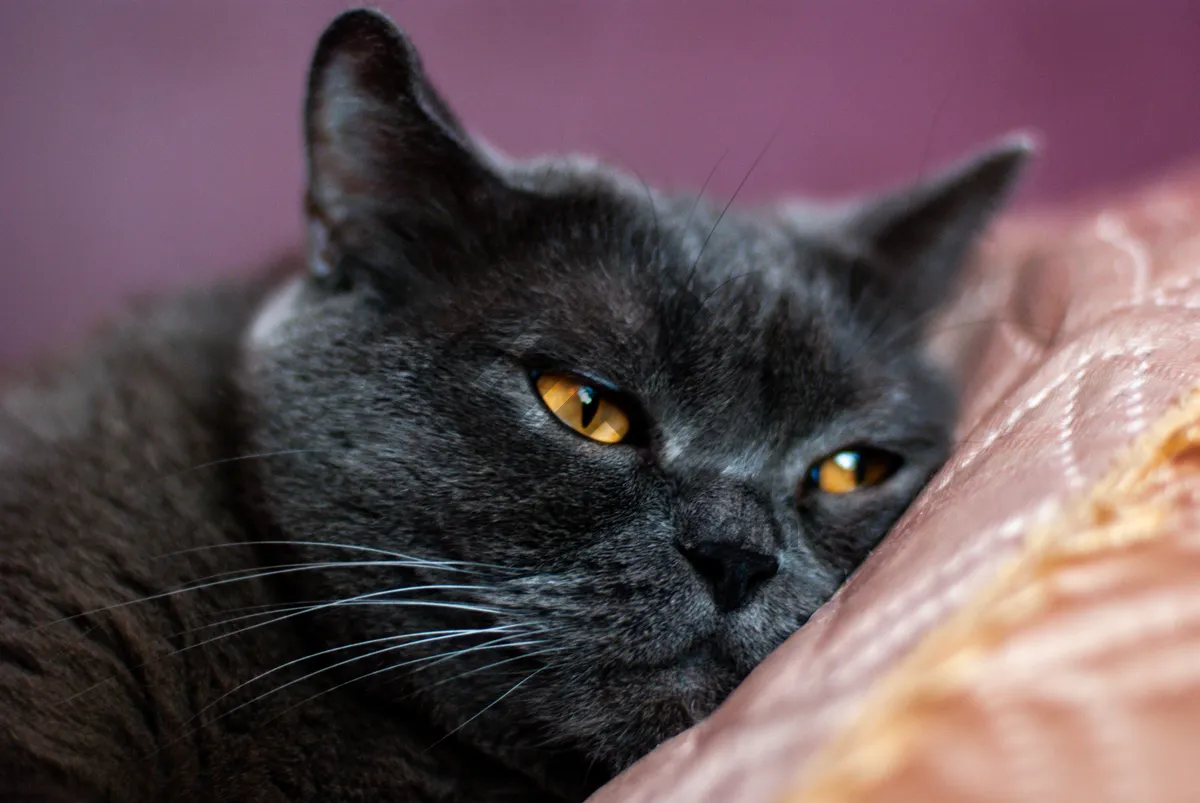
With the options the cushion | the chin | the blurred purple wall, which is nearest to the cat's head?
the chin

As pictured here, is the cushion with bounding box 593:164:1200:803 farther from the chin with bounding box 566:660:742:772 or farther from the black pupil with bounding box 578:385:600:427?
the black pupil with bounding box 578:385:600:427

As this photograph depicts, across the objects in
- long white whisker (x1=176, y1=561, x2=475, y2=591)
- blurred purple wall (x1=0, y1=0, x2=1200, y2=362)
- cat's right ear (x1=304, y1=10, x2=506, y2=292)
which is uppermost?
blurred purple wall (x1=0, y1=0, x2=1200, y2=362)

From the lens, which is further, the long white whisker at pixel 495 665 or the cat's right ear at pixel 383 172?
the cat's right ear at pixel 383 172

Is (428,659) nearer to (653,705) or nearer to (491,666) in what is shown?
(491,666)

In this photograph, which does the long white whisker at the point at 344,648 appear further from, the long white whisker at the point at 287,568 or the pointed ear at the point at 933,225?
the pointed ear at the point at 933,225

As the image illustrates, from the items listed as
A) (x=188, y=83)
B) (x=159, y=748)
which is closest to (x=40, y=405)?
(x=159, y=748)

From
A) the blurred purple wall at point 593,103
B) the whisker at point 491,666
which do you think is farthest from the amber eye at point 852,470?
the blurred purple wall at point 593,103

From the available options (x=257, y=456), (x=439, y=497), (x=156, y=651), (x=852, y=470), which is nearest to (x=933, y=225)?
(x=852, y=470)

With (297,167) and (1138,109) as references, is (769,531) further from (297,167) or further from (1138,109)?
(1138,109)
